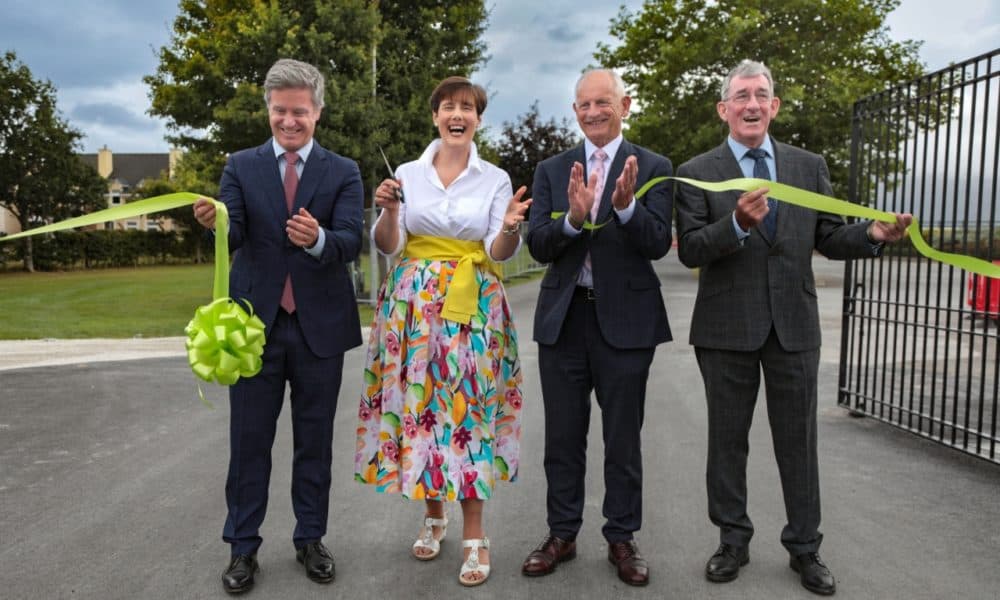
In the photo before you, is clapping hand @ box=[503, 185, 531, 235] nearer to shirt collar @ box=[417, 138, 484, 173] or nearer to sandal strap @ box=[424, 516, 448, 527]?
shirt collar @ box=[417, 138, 484, 173]

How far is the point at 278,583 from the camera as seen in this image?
344cm

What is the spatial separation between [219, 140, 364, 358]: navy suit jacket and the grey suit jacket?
155 cm

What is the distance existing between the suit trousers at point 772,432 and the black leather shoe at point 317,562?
5.82 ft

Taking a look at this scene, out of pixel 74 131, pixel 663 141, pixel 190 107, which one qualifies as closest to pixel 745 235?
pixel 190 107

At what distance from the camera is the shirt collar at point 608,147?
362cm

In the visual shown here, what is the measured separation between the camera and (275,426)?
139 inches

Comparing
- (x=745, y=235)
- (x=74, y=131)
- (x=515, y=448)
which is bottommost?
(x=515, y=448)

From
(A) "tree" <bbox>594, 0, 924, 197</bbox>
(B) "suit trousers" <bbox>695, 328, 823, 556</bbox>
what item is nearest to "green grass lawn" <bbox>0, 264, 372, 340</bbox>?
(B) "suit trousers" <bbox>695, 328, 823, 556</bbox>

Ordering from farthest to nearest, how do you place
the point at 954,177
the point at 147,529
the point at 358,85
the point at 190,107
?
the point at 190,107, the point at 358,85, the point at 954,177, the point at 147,529

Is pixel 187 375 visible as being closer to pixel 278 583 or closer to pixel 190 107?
pixel 278 583

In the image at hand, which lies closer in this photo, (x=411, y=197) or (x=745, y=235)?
(x=745, y=235)

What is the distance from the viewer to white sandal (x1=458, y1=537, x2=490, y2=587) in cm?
344

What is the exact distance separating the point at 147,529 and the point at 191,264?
3965 centimetres

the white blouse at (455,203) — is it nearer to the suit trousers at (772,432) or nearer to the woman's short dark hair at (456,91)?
the woman's short dark hair at (456,91)
